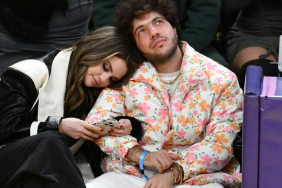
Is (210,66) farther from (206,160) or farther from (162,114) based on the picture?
(206,160)

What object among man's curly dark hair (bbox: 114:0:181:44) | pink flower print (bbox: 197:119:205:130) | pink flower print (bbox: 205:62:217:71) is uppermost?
man's curly dark hair (bbox: 114:0:181:44)

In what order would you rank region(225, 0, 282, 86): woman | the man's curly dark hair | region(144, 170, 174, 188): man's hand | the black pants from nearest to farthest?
the black pants
region(144, 170, 174, 188): man's hand
the man's curly dark hair
region(225, 0, 282, 86): woman

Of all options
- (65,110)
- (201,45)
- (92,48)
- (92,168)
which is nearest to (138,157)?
(92,168)

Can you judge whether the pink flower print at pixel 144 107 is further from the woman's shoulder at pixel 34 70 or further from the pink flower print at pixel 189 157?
the woman's shoulder at pixel 34 70

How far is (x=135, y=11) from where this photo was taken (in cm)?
227

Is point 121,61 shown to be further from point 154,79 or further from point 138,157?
point 138,157

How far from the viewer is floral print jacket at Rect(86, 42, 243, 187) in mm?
2051

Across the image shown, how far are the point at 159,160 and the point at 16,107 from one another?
71 cm

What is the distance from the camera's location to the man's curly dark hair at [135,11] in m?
2.26

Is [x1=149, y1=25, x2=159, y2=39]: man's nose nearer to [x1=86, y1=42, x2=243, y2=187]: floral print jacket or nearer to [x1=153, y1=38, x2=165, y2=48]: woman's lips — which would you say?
[x1=153, y1=38, x2=165, y2=48]: woman's lips

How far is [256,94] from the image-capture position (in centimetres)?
124

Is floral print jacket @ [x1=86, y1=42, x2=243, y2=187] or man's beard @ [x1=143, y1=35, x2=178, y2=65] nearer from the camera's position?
floral print jacket @ [x1=86, y1=42, x2=243, y2=187]

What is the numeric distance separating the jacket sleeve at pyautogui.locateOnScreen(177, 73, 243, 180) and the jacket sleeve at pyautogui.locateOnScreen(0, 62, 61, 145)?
Answer: 0.65 m

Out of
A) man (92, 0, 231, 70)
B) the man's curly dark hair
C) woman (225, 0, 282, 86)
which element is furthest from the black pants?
woman (225, 0, 282, 86)
